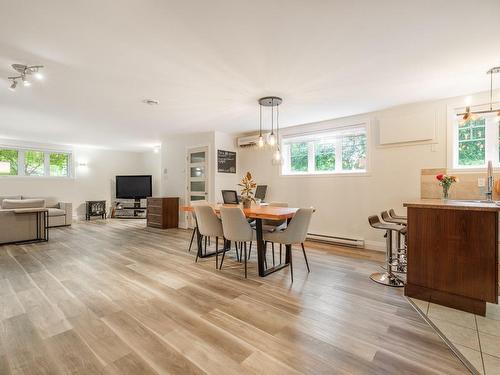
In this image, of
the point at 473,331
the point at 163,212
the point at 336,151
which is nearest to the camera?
the point at 473,331

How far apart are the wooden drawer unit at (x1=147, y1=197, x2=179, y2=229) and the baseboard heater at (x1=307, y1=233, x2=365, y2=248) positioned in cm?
360

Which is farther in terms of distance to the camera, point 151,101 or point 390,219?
point 151,101

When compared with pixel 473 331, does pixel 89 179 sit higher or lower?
higher

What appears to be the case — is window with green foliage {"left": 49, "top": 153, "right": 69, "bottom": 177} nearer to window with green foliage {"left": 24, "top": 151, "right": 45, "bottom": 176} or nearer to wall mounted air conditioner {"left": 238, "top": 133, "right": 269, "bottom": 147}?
window with green foliage {"left": 24, "top": 151, "right": 45, "bottom": 176}

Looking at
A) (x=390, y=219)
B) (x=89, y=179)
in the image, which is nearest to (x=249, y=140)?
(x=390, y=219)

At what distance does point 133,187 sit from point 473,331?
356 inches

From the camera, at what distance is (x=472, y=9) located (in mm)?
1808

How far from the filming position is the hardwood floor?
1530 mm

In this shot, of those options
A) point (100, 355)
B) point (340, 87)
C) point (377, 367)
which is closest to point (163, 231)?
point (100, 355)

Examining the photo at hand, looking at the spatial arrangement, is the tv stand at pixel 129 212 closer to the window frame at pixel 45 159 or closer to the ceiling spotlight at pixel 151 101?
the window frame at pixel 45 159

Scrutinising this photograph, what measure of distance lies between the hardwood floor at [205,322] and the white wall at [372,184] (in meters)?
1.24

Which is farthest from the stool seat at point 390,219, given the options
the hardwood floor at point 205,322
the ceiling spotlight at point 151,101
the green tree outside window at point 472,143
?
the ceiling spotlight at point 151,101

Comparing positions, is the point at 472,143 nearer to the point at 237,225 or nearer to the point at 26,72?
the point at 237,225

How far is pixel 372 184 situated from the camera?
14.1ft
